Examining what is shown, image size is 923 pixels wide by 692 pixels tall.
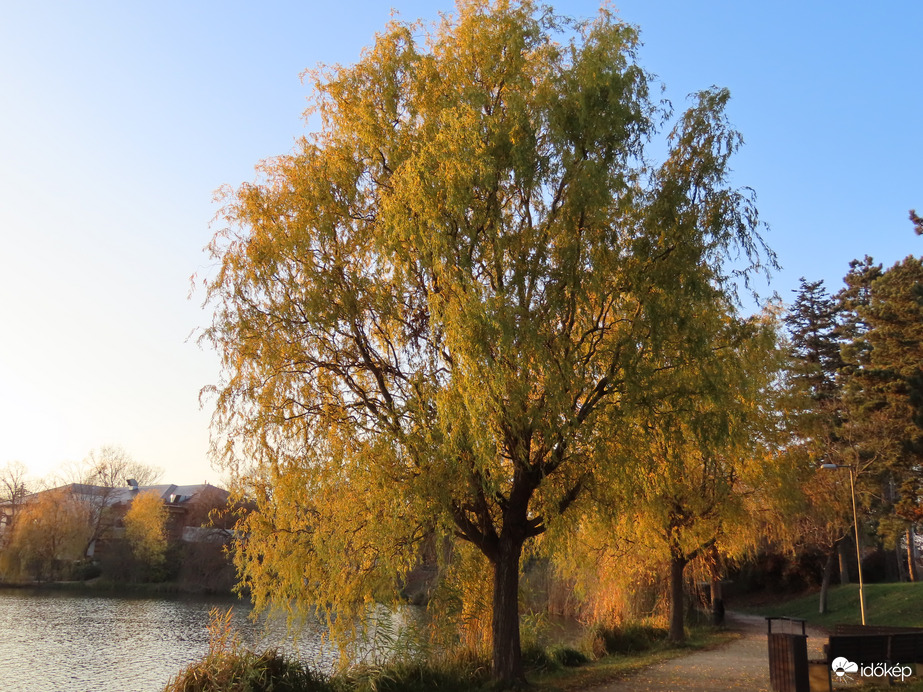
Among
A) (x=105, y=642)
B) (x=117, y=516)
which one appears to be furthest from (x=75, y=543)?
(x=105, y=642)

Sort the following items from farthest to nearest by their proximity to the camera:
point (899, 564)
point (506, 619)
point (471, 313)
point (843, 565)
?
1. point (899, 564)
2. point (843, 565)
3. point (506, 619)
4. point (471, 313)

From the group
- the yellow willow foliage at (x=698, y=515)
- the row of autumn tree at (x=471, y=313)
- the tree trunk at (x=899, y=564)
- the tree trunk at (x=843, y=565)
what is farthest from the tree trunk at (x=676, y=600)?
the tree trunk at (x=899, y=564)

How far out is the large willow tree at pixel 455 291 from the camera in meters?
9.62

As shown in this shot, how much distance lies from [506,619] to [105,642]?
17457 mm

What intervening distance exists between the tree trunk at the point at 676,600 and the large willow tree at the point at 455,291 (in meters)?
9.28

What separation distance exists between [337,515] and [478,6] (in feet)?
29.0

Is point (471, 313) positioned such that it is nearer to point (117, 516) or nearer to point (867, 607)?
point (867, 607)

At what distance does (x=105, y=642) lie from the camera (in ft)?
72.1

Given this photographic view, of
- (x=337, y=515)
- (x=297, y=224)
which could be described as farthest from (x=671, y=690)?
(x=297, y=224)

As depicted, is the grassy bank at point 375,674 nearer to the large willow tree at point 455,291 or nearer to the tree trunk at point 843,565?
the large willow tree at point 455,291

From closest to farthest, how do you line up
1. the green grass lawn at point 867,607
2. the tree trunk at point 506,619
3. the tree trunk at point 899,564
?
the tree trunk at point 506,619 → the green grass lawn at point 867,607 → the tree trunk at point 899,564

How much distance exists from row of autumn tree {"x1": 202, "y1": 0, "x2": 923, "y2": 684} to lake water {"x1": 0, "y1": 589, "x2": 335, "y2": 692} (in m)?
3.27

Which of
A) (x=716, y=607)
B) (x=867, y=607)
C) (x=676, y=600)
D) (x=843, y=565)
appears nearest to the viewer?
(x=676, y=600)

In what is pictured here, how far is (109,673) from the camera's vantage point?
17.0 m
